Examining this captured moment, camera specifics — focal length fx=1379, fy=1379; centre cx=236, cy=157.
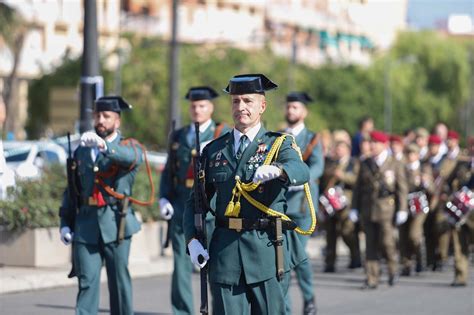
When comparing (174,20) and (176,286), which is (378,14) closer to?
(174,20)

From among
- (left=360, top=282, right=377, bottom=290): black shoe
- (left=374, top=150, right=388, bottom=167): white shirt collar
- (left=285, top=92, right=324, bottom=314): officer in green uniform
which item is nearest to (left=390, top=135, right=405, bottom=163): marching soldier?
(left=374, top=150, right=388, bottom=167): white shirt collar

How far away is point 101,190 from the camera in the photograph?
36.1 feet

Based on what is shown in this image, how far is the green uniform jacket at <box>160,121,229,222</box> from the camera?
39.4ft

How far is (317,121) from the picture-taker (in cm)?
6900

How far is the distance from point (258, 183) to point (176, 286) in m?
3.77

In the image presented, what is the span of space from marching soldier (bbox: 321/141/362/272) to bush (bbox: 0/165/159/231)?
2.71 m

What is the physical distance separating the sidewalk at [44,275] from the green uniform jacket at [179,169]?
118 inches

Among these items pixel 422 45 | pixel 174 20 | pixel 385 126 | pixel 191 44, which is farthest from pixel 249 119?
pixel 422 45

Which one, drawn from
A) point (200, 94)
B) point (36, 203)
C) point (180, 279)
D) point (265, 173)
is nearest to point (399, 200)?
point (36, 203)

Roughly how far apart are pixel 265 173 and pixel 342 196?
1147cm

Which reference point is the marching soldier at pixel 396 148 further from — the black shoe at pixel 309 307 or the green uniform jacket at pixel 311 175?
the black shoe at pixel 309 307

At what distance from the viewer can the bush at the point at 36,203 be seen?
52.7 feet

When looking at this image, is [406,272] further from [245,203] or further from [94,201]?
[245,203]

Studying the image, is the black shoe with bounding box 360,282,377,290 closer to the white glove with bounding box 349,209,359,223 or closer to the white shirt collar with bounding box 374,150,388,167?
the white glove with bounding box 349,209,359,223
